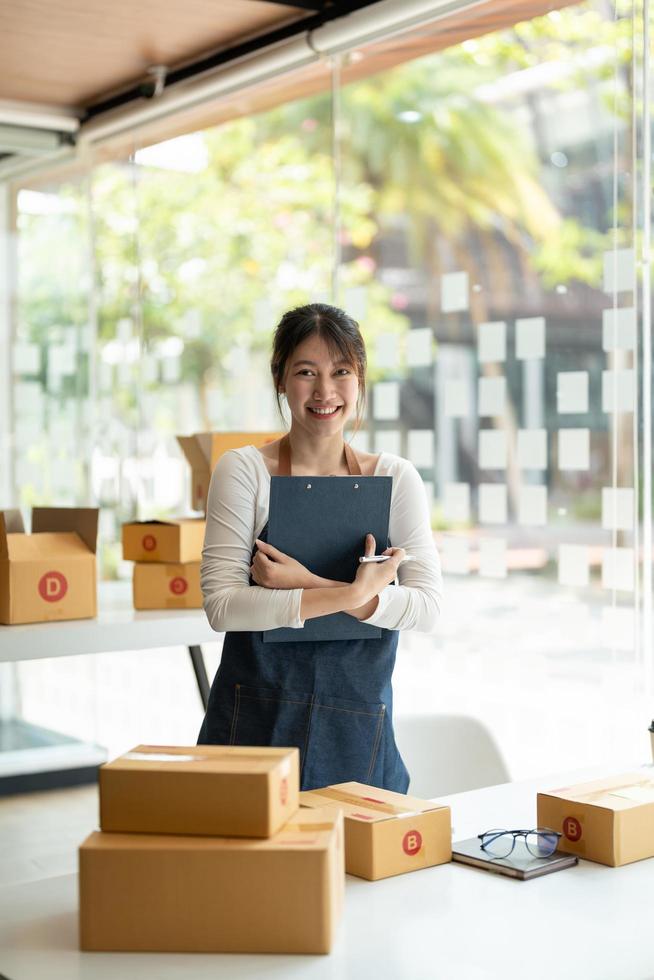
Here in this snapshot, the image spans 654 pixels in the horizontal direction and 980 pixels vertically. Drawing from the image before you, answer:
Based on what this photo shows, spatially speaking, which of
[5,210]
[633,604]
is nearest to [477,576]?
[633,604]

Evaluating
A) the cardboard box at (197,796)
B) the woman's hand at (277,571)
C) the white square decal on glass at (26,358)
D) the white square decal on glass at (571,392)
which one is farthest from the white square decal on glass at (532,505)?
the white square decal on glass at (26,358)

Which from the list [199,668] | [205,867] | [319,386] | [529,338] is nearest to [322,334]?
[319,386]

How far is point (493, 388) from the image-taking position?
344cm

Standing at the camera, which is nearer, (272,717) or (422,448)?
(272,717)

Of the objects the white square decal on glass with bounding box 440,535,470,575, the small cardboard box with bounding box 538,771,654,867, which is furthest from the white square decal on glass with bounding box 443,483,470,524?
the small cardboard box with bounding box 538,771,654,867

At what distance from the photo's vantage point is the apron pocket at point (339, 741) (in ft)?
6.66

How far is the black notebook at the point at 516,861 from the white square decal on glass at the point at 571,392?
167 centimetres

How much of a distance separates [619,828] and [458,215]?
6936 mm

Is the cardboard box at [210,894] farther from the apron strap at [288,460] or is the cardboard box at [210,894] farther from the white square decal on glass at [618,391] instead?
the white square decal on glass at [618,391]

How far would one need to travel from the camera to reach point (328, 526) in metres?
2.01

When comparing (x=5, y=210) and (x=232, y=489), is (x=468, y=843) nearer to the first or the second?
(x=232, y=489)

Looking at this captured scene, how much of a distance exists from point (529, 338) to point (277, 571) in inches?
63.0

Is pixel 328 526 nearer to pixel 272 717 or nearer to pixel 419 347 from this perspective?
pixel 272 717

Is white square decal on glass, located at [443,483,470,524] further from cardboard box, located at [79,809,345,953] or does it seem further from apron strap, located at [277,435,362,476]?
cardboard box, located at [79,809,345,953]
